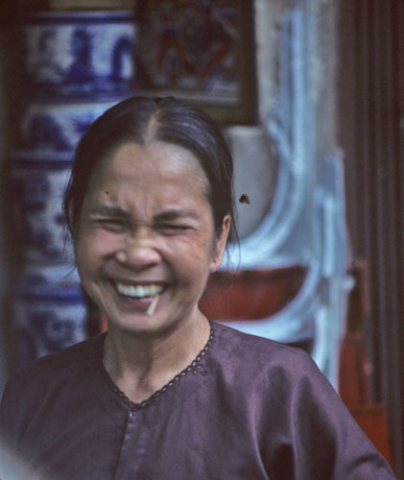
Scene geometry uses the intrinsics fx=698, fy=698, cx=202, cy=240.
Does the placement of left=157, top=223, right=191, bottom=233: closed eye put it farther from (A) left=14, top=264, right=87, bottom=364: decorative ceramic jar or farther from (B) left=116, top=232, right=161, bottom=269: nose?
(A) left=14, top=264, right=87, bottom=364: decorative ceramic jar

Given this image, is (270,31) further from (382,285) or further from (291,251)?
(382,285)

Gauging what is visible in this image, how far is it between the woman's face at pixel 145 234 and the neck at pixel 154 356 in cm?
4

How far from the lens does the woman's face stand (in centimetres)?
77

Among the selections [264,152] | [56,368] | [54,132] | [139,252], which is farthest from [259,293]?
[139,252]

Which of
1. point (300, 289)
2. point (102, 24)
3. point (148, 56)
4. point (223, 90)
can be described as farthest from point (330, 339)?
point (102, 24)

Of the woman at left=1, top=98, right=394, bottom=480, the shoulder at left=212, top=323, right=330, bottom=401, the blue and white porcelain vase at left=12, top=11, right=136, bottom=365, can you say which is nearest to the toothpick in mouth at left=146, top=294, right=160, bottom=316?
the woman at left=1, top=98, right=394, bottom=480

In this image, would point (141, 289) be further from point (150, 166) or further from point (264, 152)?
point (264, 152)

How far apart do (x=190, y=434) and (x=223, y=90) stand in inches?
29.0

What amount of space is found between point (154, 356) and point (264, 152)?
0.76m

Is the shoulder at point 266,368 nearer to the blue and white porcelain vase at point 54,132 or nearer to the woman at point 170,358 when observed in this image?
the woman at point 170,358

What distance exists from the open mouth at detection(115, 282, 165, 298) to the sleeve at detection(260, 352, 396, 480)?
18 cm

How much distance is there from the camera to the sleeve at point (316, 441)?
0.79 meters

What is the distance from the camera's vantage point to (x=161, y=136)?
0.78 meters

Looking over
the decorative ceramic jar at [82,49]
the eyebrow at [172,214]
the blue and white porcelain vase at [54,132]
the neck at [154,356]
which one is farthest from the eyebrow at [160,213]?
the decorative ceramic jar at [82,49]
